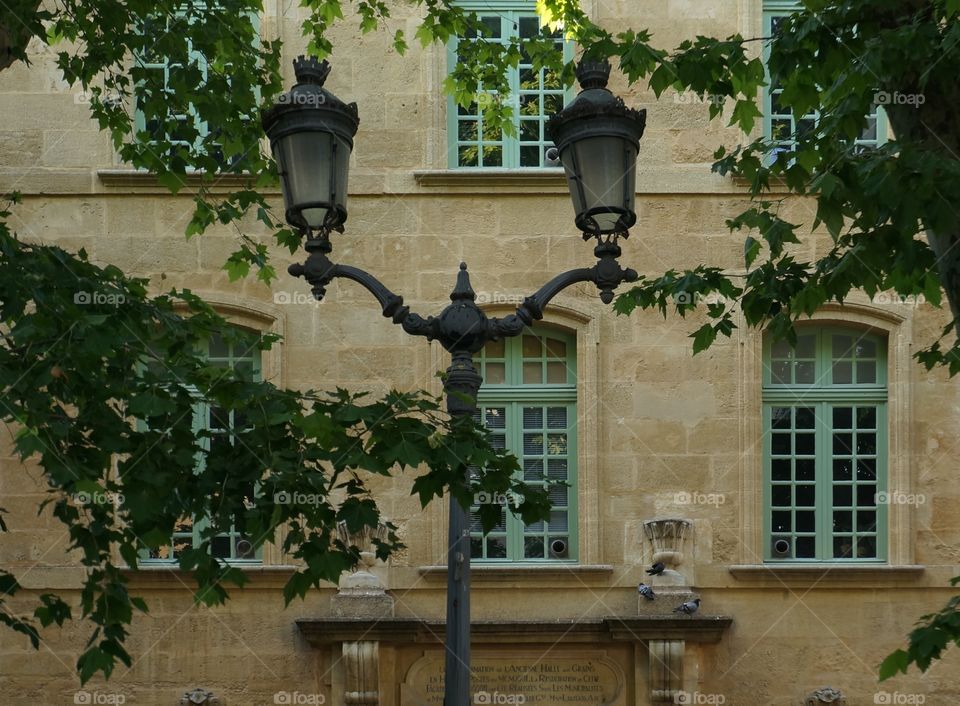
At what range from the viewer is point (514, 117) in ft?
53.7

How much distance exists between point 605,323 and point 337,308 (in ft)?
7.80

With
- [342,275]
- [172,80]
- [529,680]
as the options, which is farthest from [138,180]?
[342,275]

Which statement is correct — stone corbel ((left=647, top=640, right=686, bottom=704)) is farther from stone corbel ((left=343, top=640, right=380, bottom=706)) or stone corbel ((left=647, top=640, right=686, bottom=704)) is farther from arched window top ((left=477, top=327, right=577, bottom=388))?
arched window top ((left=477, top=327, right=577, bottom=388))

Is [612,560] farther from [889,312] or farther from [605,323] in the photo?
[889,312]

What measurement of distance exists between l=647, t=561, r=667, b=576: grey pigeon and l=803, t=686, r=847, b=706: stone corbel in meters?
1.63

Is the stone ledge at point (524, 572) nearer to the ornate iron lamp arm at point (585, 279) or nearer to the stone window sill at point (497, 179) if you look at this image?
the stone window sill at point (497, 179)

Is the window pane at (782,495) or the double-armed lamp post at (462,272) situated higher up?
the double-armed lamp post at (462,272)

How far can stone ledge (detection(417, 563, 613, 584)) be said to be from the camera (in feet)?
50.1

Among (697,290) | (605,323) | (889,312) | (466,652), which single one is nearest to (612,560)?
(605,323)

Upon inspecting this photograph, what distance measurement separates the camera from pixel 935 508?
1540 cm

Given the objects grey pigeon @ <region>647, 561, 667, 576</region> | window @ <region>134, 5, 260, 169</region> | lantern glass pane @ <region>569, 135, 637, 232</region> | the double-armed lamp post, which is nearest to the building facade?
grey pigeon @ <region>647, 561, 667, 576</region>

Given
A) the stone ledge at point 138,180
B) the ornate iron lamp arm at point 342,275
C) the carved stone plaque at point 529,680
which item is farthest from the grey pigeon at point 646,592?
the ornate iron lamp arm at point 342,275

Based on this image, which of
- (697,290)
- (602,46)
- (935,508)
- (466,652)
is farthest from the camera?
(935,508)

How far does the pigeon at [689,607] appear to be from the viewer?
588 inches
